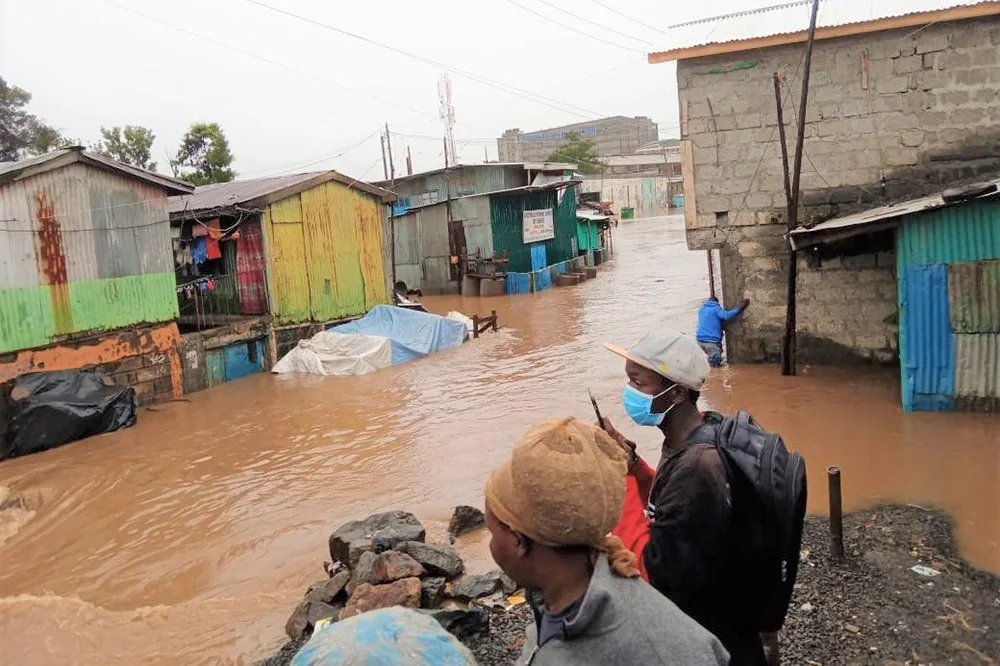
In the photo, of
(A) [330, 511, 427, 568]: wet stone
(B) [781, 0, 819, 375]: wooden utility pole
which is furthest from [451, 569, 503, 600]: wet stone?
(B) [781, 0, 819, 375]: wooden utility pole

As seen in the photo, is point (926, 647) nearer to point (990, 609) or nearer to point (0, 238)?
point (990, 609)

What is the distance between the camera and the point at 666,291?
2339cm

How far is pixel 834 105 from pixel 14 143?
2756 centimetres

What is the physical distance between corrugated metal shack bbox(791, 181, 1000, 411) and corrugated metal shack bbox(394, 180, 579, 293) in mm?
18717

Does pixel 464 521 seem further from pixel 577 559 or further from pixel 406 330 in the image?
pixel 406 330

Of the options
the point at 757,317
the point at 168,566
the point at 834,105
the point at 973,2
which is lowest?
the point at 168,566

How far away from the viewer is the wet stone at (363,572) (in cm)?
505

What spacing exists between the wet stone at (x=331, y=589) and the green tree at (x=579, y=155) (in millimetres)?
58058

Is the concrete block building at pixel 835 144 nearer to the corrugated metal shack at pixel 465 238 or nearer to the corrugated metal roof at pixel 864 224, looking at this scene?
the corrugated metal roof at pixel 864 224

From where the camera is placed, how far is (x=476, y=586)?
199 inches

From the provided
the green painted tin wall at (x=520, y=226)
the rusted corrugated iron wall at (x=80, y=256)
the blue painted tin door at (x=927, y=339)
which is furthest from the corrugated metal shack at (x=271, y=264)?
the blue painted tin door at (x=927, y=339)

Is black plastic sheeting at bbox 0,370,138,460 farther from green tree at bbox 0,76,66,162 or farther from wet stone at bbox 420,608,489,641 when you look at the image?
green tree at bbox 0,76,66,162

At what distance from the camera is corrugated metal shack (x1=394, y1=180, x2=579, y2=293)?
27000mm

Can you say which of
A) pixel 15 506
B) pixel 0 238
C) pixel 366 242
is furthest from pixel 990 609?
pixel 366 242
